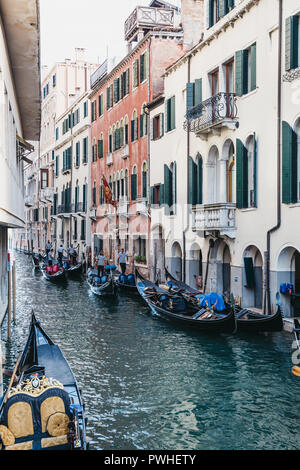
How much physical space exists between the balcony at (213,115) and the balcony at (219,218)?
2.08 m

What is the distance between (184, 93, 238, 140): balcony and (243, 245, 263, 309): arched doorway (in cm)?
332

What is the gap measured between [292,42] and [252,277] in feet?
18.2

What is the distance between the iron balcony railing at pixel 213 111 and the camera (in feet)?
50.8

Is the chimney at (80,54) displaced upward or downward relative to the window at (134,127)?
upward

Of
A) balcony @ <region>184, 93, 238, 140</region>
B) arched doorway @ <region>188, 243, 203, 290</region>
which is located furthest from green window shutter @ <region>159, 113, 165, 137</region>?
arched doorway @ <region>188, 243, 203, 290</region>

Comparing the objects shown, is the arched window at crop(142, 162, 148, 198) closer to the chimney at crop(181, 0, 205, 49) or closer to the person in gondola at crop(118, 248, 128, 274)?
the person in gondola at crop(118, 248, 128, 274)

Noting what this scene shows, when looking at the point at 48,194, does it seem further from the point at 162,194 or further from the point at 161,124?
the point at 162,194

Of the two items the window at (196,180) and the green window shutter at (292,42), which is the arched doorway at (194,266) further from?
the green window shutter at (292,42)

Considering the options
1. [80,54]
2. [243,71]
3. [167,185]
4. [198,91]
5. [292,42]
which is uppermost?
[80,54]

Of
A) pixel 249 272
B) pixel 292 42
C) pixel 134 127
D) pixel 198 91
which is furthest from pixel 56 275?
pixel 292 42

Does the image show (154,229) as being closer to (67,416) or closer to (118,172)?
(118,172)

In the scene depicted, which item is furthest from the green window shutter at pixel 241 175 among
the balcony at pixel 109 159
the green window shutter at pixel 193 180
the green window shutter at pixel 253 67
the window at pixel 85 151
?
the window at pixel 85 151

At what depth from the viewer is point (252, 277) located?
14.7 m

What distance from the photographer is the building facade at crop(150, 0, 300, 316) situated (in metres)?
12.9
